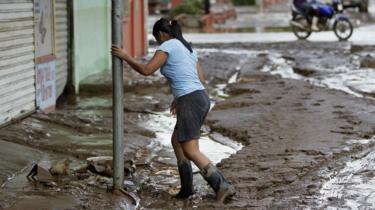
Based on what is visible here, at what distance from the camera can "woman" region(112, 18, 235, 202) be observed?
266 inches

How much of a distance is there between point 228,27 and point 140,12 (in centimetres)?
1320

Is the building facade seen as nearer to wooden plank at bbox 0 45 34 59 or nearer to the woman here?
wooden plank at bbox 0 45 34 59

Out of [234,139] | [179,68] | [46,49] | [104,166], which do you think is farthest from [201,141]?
[179,68]

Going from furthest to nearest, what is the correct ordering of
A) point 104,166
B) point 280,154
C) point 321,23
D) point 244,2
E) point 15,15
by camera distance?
point 244,2 < point 321,23 < point 15,15 < point 280,154 < point 104,166

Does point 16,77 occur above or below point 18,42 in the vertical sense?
below

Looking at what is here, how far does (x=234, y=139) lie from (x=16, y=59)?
2942 millimetres

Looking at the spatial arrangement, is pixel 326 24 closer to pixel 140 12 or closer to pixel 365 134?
pixel 140 12

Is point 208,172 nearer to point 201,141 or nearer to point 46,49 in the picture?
point 201,141

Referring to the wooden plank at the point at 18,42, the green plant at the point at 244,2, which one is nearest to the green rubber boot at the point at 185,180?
the wooden plank at the point at 18,42

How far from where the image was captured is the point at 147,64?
6.68m

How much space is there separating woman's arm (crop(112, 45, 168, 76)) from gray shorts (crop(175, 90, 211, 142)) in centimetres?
37

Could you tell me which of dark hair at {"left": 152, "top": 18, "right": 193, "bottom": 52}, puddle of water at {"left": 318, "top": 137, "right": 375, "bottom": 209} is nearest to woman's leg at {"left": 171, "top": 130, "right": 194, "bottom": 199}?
dark hair at {"left": 152, "top": 18, "right": 193, "bottom": 52}

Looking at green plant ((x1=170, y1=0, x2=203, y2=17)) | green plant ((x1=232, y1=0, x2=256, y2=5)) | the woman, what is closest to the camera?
the woman

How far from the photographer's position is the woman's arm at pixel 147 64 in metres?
6.64
